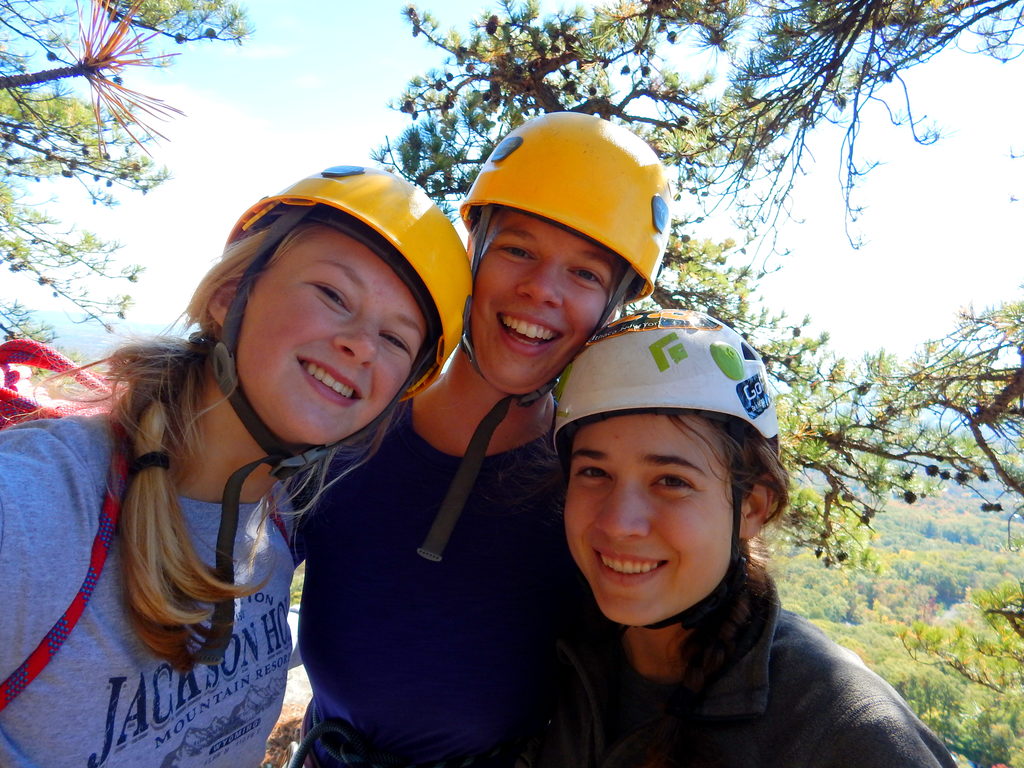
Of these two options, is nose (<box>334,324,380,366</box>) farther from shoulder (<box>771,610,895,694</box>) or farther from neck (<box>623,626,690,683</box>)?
shoulder (<box>771,610,895,694</box>)

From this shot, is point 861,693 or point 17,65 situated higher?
point 17,65

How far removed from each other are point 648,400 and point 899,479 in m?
3.33

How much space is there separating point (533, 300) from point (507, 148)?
33.4 inches

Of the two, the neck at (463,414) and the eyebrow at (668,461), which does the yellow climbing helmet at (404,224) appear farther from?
the eyebrow at (668,461)

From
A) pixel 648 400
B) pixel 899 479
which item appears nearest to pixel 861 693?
pixel 648 400

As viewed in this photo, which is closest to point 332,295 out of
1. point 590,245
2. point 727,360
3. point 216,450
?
point 216,450

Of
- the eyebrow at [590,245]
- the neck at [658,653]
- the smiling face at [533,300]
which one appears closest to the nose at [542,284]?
the smiling face at [533,300]

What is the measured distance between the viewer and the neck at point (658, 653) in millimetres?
1828

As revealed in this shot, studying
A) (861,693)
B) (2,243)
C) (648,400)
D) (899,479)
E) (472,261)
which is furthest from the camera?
(2,243)

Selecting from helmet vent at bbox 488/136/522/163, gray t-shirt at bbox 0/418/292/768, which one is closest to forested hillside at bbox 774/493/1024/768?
gray t-shirt at bbox 0/418/292/768

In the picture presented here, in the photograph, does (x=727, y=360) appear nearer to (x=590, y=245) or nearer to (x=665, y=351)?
(x=665, y=351)

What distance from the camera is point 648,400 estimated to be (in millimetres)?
1843

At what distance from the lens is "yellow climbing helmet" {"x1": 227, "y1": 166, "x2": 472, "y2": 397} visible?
185cm

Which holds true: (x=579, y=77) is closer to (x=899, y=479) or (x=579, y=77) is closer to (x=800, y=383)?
(x=800, y=383)
